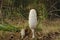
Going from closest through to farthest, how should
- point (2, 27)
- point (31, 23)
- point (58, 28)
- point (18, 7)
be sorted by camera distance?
point (31, 23) → point (2, 27) → point (58, 28) → point (18, 7)

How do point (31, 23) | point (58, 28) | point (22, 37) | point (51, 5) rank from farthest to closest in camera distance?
1. point (51, 5)
2. point (58, 28)
3. point (22, 37)
4. point (31, 23)

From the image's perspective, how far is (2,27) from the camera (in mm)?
3340

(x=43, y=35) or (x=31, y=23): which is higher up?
(x=31, y=23)

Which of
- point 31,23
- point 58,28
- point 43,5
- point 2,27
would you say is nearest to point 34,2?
point 43,5

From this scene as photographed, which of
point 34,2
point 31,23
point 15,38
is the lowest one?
point 15,38

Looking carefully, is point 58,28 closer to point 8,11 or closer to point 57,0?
point 57,0

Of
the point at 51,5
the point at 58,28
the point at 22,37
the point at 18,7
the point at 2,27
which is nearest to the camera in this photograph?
the point at 22,37

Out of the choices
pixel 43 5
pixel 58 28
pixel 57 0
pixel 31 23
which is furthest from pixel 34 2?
pixel 31 23

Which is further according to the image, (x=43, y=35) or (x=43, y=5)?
(x=43, y=5)

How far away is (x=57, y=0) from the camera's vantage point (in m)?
4.49

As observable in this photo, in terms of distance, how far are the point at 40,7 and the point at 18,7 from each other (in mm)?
609

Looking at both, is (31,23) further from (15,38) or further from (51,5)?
(51,5)

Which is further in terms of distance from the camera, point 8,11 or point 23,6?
point 23,6

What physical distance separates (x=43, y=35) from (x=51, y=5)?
1.28 metres
